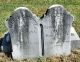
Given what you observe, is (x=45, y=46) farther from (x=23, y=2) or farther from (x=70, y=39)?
(x=23, y=2)

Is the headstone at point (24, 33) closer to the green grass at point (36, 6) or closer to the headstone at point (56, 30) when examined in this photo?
the headstone at point (56, 30)

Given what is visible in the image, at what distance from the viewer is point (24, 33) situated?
10188 mm

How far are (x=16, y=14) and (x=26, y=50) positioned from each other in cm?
155

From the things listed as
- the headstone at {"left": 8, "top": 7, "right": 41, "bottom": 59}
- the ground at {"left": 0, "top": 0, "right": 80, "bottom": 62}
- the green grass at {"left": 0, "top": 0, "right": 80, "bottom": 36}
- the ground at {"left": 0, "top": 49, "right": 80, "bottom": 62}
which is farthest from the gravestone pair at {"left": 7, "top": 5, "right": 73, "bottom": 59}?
the green grass at {"left": 0, "top": 0, "right": 80, "bottom": 36}

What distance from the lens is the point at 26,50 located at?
1046cm

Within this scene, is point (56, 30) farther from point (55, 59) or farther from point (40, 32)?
point (55, 59)

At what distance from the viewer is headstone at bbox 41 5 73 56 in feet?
32.5

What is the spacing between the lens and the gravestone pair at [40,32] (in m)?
9.90

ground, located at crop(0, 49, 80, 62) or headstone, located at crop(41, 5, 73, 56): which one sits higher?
headstone, located at crop(41, 5, 73, 56)

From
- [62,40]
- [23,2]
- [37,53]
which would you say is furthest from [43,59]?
[23,2]

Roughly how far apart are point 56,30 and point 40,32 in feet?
2.03

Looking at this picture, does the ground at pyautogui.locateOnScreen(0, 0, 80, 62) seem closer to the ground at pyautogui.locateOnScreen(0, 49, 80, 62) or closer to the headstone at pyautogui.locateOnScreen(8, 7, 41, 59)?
the ground at pyautogui.locateOnScreen(0, 49, 80, 62)

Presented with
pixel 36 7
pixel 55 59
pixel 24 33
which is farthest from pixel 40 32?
pixel 36 7

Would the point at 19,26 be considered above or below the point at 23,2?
below
